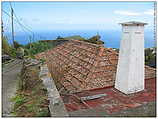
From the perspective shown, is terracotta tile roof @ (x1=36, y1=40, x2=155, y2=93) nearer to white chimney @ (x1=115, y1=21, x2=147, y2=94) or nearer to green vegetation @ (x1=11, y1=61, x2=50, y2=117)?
white chimney @ (x1=115, y1=21, x2=147, y2=94)

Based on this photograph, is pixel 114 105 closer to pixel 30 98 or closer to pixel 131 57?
pixel 131 57

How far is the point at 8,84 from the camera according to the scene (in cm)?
618

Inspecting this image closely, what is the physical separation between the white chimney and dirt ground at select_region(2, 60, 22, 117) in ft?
11.7

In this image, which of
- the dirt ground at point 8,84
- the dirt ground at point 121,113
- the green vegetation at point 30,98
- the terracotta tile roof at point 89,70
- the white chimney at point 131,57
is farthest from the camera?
the terracotta tile roof at point 89,70

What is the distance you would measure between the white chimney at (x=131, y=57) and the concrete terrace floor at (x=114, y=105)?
0.30 metres

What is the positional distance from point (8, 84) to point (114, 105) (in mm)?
3185

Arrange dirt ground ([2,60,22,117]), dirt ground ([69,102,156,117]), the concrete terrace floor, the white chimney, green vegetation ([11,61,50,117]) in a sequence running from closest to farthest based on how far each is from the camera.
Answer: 1. green vegetation ([11,61,50,117])
2. dirt ground ([2,60,22,117])
3. dirt ground ([69,102,156,117])
4. the concrete terrace floor
5. the white chimney

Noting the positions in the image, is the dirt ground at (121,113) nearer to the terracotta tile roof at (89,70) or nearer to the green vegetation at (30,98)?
the green vegetation at (30,98)

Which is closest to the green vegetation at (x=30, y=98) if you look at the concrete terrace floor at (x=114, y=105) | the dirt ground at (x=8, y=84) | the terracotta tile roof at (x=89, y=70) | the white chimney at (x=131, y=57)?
the dirt ground at (x=8, y=84)

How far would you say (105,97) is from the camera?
255 inches

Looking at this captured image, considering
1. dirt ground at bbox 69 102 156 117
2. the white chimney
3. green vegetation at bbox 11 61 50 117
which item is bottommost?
dirt ground at bbox 69 102 156 117

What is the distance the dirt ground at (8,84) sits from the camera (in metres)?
4.91

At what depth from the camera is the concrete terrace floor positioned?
5.24 metres

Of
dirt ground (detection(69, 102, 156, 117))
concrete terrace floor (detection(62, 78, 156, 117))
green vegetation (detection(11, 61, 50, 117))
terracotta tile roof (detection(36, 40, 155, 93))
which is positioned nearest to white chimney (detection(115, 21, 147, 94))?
concrete terrace floor (detection(62, 78, 156, 117))
